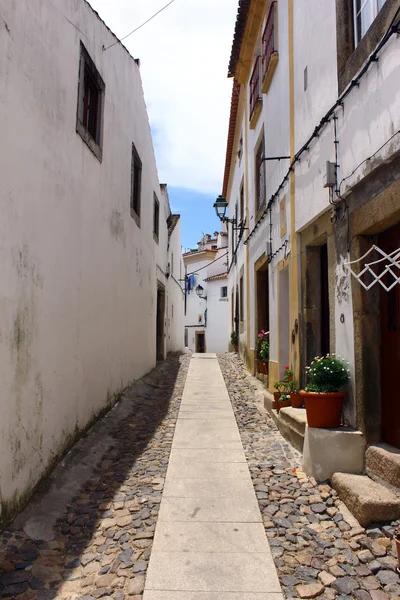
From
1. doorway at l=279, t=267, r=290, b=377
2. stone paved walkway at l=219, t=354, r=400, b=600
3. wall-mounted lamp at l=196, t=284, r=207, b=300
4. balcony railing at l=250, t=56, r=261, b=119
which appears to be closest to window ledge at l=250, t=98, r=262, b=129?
balcony railing at l=250, t=56, r=261, b=119

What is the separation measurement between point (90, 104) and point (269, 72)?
9.52 ft

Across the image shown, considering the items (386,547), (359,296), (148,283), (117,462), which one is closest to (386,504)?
(386,547)

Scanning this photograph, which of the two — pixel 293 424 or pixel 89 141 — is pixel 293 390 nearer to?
pixel 293 424

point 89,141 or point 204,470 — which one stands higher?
point 89,141

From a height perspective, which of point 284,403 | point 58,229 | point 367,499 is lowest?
point 367,499

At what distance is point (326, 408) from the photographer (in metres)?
4.13

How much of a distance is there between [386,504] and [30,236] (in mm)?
3201

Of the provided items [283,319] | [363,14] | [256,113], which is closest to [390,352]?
[363,14]

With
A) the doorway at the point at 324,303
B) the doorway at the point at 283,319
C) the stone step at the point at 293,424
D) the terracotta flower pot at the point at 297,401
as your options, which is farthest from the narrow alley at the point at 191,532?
the doorway at the point at 283,319

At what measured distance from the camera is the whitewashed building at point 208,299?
91.1 feet

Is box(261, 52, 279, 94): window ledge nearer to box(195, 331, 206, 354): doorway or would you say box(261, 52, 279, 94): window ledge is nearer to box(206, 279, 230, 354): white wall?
box(206, 279, 230, 354): white wall

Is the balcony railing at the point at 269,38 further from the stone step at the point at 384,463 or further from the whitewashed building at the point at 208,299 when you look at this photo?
the whitewashed building at the point at 208,299

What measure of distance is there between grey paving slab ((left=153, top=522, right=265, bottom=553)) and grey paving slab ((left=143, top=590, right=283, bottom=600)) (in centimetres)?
46

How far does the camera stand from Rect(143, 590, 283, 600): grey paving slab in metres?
2.58
